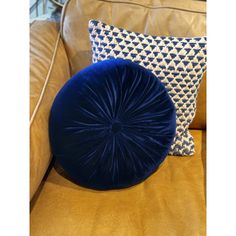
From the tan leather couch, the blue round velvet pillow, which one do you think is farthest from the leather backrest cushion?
the blue round velvet pillow

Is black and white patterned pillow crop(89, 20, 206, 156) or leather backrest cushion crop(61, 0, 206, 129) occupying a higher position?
leather backrest cushion crop(61, 0, 206, 129)

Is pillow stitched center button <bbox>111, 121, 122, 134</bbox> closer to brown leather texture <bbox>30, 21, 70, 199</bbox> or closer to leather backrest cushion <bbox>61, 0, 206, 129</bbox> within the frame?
brown leather texture <bbox>30, 21, 70, 199</bbox>

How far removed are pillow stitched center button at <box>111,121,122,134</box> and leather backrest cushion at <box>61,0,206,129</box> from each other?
1.14 ft

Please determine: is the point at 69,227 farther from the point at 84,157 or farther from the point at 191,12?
the point at 191,12

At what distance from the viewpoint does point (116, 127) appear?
0.90m

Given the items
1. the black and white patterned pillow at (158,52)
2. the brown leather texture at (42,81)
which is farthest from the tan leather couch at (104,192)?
the black and white patterned pillow at (158,52)

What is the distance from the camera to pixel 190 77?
39.0 inches

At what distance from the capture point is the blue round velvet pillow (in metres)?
0.88

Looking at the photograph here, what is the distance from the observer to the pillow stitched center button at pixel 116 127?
2.93 ft

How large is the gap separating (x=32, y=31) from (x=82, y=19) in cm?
20
